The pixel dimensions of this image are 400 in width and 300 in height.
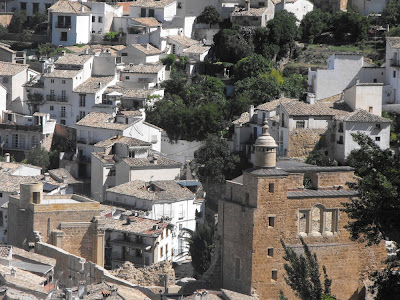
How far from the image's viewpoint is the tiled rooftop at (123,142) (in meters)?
67.8

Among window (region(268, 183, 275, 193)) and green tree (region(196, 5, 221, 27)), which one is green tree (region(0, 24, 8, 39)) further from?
window (region(268, 183, 275, 193))

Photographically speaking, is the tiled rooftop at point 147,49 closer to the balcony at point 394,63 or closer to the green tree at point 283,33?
the green tree at point 283,33

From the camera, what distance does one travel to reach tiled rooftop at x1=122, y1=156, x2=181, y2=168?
6631 centimetres

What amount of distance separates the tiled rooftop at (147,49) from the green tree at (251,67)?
19.4 ft

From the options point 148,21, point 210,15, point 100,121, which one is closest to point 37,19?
point 148,21

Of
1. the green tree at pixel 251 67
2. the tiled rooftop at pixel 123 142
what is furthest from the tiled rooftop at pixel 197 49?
the tiled rooftop at pixel 123 142

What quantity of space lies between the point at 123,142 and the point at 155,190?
4968mm

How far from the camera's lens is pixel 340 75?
7069cm

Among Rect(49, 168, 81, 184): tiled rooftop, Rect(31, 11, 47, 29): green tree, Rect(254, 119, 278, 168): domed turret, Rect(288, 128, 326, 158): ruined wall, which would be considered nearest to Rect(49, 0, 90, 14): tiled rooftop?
Rect(31, 11, 47, 29): green tree

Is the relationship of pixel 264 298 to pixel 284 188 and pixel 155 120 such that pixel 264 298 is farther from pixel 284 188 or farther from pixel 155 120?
pixel 155 120

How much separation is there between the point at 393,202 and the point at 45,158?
3569 cm

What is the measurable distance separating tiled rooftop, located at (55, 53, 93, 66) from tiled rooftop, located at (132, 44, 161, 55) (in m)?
4.06

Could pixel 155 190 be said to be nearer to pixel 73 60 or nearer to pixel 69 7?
pixel 73 60

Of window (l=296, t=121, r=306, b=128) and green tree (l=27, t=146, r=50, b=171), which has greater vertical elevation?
window (l=296, t=121, r=306, b=128)
